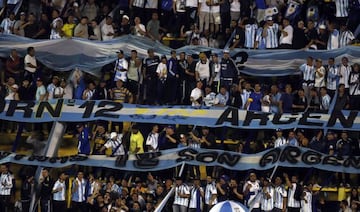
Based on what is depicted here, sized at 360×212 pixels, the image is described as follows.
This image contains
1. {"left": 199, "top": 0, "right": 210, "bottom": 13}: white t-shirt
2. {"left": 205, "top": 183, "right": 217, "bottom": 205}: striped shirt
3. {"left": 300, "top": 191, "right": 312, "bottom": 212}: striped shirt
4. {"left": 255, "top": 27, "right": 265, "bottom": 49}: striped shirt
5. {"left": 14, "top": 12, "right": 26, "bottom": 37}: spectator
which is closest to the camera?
{"left": 300, "top": 191, "right": 312, "bottom": 212}: striped shirt

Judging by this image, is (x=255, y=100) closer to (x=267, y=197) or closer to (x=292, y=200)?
(x=267, y=197)

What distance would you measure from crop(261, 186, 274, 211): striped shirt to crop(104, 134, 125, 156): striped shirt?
362 cm

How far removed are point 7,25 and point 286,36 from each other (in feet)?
23.5

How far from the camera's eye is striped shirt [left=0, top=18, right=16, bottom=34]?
36.6 meters

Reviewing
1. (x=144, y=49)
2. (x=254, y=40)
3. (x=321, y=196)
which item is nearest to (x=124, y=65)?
(x=144, y=49)

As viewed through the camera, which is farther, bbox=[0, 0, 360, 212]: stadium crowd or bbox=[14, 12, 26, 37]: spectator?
bbox=[14, 12, 26, 37]: spectator

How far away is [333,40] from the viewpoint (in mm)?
35156

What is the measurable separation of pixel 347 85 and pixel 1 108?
27.2 feet

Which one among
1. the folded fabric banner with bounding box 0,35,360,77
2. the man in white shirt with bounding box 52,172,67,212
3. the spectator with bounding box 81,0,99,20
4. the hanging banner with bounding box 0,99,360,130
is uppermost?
the spectator with bounding box 81,0,99,20

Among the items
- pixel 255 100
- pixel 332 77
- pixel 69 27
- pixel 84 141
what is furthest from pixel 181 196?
pixel 69 27

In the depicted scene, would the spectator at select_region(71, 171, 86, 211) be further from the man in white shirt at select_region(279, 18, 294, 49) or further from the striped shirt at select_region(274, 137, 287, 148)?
the man in white shirt at select_region(279, 18, 294, 49)

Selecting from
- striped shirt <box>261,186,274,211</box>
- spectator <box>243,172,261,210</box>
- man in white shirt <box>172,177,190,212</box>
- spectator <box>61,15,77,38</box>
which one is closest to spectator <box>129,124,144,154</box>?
man in white shirt <box>172,177,190,212</box>

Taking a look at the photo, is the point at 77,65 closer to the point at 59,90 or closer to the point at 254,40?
the point at 59,90

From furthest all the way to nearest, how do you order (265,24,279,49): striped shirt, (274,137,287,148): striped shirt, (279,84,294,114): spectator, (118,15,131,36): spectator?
(118,15,131,36): spectator → (265,24,279,49): striped shirt → (279,84,294,114): spectator → (274,137,287,148): striped shirt
